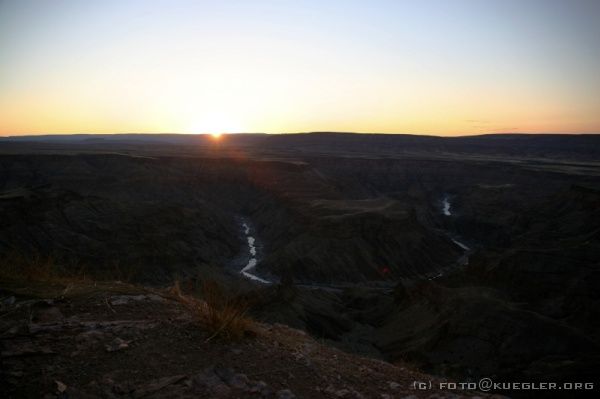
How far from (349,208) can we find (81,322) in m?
55.2

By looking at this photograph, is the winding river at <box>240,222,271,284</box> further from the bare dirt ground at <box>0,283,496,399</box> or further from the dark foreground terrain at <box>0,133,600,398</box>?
the bare dirt ground at <box>0,283,496,399</box>

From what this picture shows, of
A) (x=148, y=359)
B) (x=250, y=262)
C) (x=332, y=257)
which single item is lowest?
(x=250, y=262)

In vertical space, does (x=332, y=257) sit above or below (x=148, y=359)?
below

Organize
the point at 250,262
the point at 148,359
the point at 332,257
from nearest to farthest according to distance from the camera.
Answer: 1. the point at 148,359
2. the point at 332,257
3. the point at 250,262

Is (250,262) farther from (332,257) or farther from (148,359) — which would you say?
(148,359)

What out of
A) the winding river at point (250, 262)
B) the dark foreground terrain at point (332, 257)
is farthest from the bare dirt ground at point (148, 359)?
the winding river at point (250, 262)

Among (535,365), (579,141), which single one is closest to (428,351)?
(535,365)

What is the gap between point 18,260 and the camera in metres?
8.86

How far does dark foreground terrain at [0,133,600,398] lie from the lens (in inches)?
274

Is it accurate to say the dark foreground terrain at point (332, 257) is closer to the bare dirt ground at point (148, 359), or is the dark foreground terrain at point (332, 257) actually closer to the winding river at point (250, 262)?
the bare dirt ground at point (148, 359)

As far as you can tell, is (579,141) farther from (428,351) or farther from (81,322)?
(81,322)

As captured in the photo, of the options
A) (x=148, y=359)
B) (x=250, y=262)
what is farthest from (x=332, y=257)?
(x=148, y=359)

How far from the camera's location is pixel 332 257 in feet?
166

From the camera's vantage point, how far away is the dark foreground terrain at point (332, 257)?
22.9 ft
